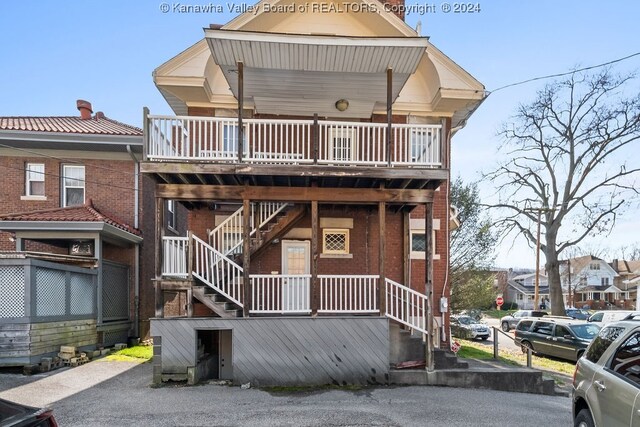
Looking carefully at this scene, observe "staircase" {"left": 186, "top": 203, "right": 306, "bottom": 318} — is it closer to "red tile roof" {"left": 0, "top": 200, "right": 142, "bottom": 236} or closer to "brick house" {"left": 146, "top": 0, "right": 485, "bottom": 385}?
"brick house" {"left": 146, "top": 0, "right": 485, "bottom": 385}

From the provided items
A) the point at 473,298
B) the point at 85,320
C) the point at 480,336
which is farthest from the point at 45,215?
the point at 480,336

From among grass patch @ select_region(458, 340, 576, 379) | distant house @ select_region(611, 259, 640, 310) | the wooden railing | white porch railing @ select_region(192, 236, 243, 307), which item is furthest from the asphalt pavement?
distant house @ select_region(611, 259, 640, 310)

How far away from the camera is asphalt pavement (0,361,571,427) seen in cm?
653

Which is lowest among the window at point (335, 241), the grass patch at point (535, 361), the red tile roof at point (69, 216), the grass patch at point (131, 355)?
the grass patch at point (535, 361)

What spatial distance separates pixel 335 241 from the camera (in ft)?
37.7

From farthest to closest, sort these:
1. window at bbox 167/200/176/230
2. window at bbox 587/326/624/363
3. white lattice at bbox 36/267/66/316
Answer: window at bbox 167/200/176/230, white lattice at bbox 36/267/66/316, window at bbox 587/326/624/363

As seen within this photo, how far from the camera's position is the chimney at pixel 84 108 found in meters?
17.2

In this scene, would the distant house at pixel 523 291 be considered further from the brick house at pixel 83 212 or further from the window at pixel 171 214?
the brick house at pixel 83 212

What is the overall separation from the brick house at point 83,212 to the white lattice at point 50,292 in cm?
23

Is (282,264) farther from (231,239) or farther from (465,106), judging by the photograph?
(465,106)

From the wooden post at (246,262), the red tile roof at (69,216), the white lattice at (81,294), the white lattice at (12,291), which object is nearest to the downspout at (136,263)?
the red tile roof at (69,216)

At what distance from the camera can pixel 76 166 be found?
14164mm

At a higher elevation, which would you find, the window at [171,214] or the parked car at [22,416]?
the window at [171,214]

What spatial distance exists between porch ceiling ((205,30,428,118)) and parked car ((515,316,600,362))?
10.3 metres
